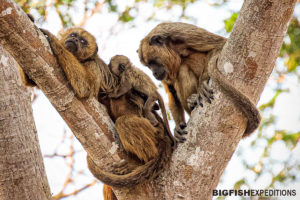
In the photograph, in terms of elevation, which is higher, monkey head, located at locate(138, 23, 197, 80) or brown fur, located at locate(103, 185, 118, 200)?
monkey head, located at locate(138, 23, 197, 80)

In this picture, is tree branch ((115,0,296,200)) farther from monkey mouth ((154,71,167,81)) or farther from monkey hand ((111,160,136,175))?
monkey mouth ((154,71,167,81))

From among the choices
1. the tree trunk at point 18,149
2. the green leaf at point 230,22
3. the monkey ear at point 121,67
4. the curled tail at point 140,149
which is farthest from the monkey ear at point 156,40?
the green leaf at point 230,22

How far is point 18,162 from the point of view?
373 cm

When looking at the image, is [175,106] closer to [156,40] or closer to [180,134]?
[156,40]

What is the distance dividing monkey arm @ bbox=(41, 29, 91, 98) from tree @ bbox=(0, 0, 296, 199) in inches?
3.2

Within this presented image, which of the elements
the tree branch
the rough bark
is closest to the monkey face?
the tree branch

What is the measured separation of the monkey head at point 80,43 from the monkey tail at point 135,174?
144cm

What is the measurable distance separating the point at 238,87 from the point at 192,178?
957 millimetres

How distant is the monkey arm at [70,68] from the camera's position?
3443 millimetres

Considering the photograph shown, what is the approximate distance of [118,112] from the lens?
4469mm

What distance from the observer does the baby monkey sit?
4496 millimetres


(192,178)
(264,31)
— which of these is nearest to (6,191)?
(192,178)

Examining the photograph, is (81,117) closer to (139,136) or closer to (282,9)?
(139,136)

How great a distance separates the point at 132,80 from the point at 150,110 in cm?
51
